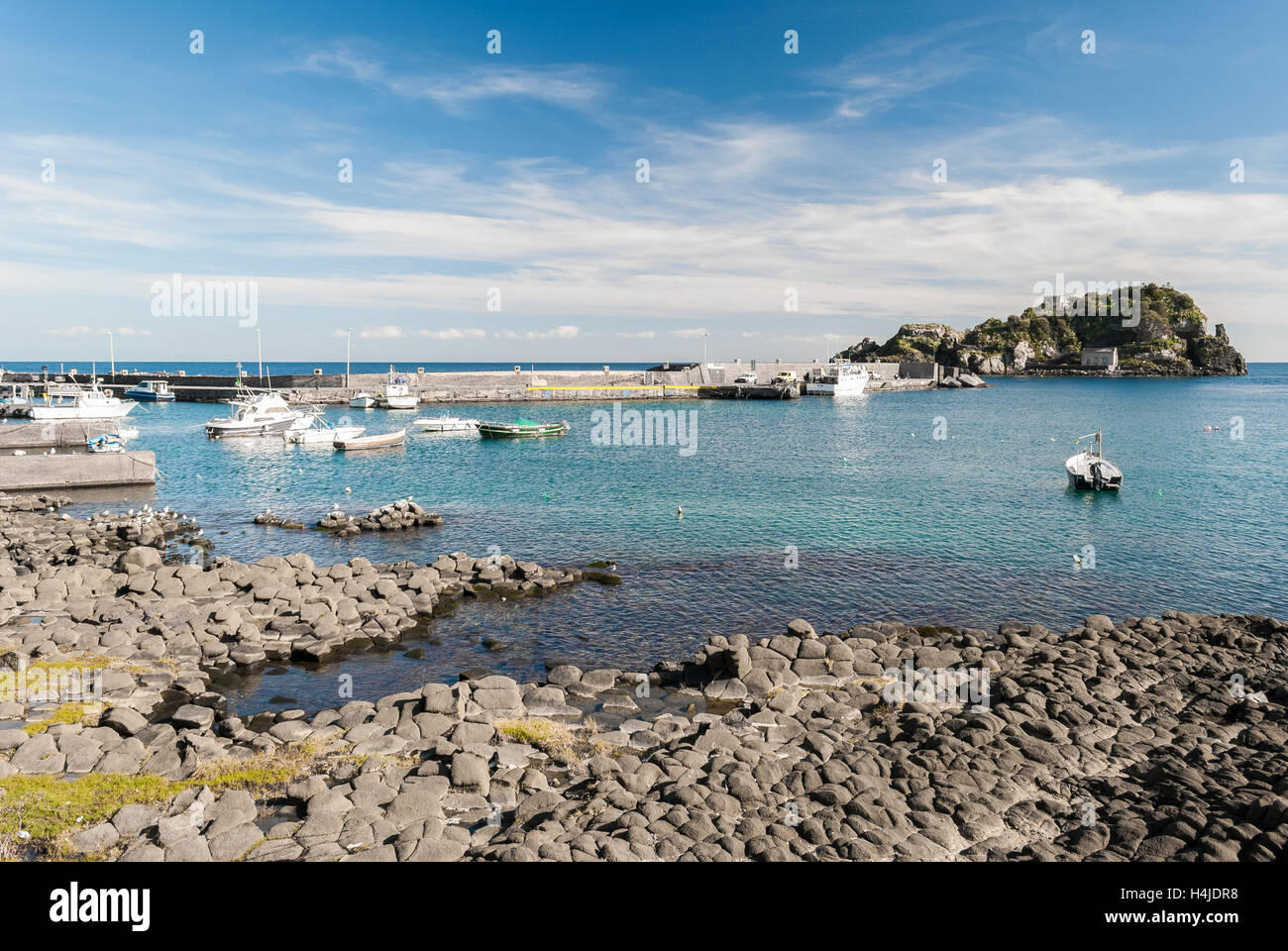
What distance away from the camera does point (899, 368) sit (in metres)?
170

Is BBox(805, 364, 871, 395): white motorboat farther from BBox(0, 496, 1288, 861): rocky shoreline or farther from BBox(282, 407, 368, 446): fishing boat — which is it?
BBox(0, 496, 1288, 861): rocky shoreline

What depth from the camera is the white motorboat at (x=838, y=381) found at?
12962cm

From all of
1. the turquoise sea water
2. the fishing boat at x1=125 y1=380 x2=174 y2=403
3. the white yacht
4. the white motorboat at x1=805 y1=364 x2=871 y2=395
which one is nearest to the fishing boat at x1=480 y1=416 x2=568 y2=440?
the turquoise sea water

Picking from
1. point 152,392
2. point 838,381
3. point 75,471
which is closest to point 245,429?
point 75,471

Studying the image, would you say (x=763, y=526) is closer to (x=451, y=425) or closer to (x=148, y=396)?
(x=451, y=425)

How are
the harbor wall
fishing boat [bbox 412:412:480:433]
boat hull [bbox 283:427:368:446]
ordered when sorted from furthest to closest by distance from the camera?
fishing boat [bbox 412:412:480:433] < boat hull [bbox 283:427:368:446] < the harbor wall

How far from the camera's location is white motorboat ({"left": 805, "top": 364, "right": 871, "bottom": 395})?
129625mm

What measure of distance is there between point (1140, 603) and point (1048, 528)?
11.5 m

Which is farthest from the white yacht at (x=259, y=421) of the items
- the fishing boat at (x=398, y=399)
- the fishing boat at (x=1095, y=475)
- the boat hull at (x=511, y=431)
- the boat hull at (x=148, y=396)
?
the fishing boat at (x=1095, y=475)

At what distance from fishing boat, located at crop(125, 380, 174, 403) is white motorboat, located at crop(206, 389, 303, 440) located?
45670 millimetres

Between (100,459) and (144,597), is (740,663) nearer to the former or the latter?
(144,597)

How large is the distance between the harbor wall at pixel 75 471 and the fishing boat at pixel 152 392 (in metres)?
73.0

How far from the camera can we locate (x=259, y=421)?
71750mm
